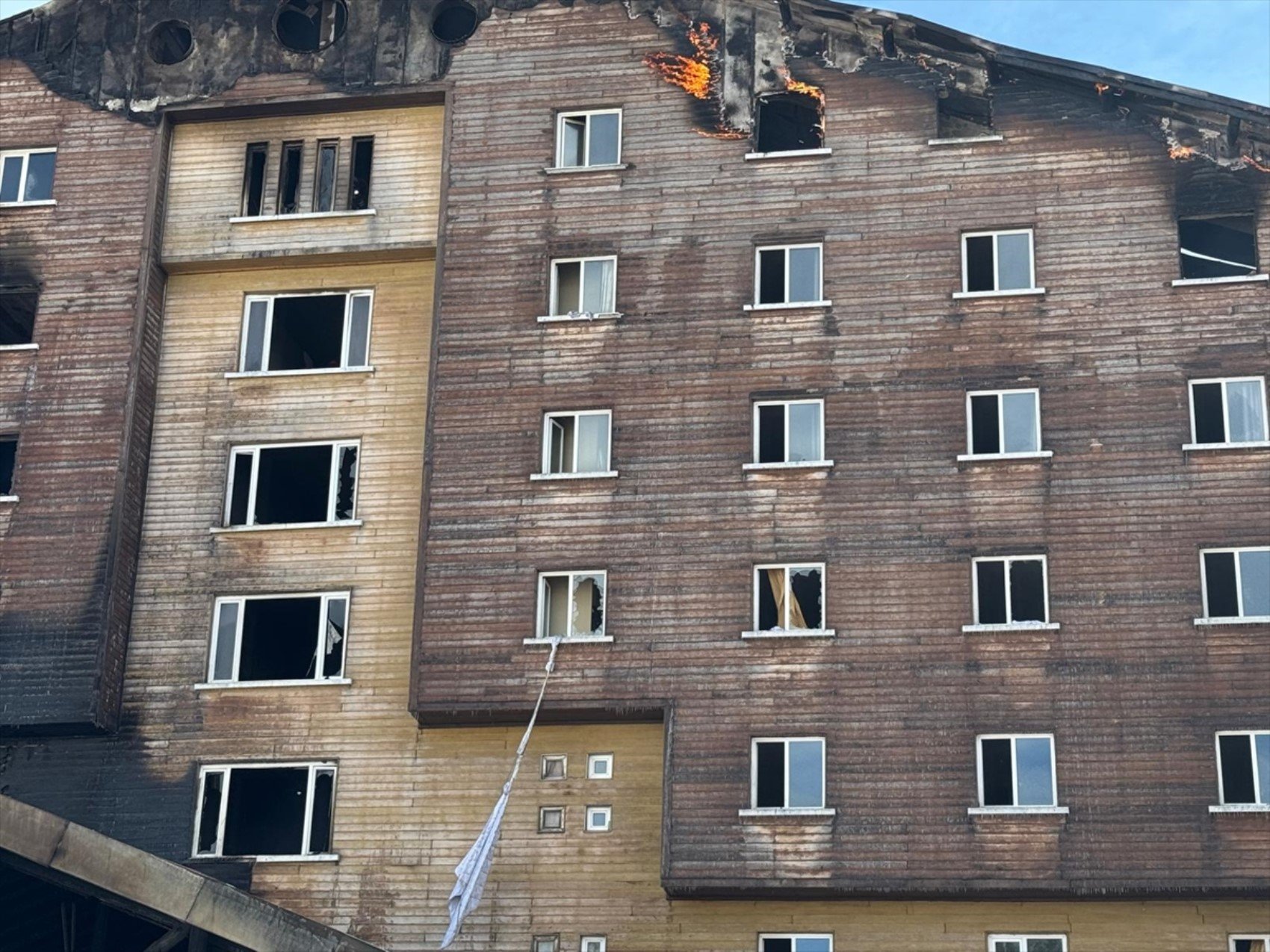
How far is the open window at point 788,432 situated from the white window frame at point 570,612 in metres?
4.32

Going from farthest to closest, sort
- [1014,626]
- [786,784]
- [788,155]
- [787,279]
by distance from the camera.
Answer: [788,155] → [787,279] → [1014,626] → [786,784]

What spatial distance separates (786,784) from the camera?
44.0 metres

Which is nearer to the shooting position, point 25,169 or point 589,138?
point 589,138

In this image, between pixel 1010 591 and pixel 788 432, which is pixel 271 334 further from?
pixel 1010 591

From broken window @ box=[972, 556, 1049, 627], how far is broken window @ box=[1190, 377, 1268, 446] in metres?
4.39

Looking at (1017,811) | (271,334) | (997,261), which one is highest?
(997,261)

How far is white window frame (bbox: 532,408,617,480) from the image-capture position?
154 feet

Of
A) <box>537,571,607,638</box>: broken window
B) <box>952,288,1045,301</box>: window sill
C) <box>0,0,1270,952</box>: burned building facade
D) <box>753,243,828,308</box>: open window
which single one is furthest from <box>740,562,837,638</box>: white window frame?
<box>952,288,1045,301</box>: window sill

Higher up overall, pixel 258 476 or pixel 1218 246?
pixel 1218 246

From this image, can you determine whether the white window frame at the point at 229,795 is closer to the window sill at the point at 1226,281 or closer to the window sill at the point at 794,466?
the window sill at the point at 794,466

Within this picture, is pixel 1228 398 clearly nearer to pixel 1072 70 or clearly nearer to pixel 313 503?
pixel 1072 70

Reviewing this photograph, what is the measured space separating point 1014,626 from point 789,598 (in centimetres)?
470

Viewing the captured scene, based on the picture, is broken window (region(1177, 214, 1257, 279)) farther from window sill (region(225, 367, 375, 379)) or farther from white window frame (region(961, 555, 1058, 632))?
window sill (region(225, 367, 375, 379))

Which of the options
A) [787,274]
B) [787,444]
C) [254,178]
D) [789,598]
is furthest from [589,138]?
[789,598]
